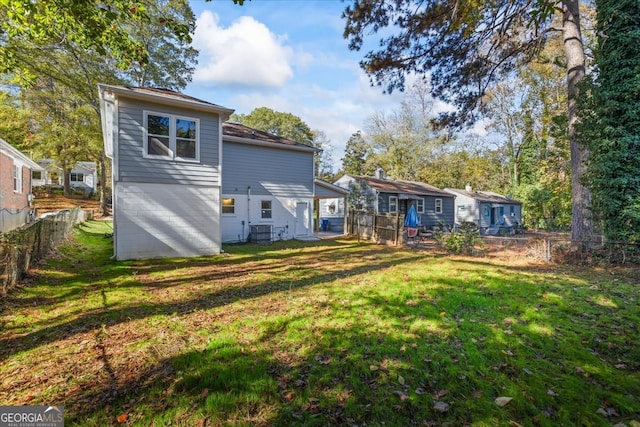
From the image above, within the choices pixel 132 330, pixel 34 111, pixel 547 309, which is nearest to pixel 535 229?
pixel 547 309

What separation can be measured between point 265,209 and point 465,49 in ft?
36.3

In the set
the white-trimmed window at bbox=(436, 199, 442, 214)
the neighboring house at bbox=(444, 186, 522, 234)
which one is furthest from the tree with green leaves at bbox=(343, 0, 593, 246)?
the neighboring house at bbox=(444, 186, 522, 234)

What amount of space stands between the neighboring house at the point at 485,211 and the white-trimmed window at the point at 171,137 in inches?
877

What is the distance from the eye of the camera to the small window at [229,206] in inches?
562

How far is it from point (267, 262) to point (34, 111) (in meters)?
27.5

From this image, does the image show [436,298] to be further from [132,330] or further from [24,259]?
[24,259]

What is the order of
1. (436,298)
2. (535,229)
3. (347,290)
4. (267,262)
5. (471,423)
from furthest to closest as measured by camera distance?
(535,229) → (267,262) → (347,290) → (436,298) → (471,423)

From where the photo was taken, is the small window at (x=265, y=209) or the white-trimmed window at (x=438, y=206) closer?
the small window at (x=265, y=209)

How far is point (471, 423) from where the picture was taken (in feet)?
7.87

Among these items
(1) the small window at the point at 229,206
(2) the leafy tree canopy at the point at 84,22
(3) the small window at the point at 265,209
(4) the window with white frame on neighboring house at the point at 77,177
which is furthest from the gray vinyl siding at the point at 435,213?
(4) the window with white frame on neighboring house at the point at 77,177

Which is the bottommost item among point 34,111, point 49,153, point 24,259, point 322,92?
point 24,259

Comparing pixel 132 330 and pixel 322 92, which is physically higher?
pixel 322 92

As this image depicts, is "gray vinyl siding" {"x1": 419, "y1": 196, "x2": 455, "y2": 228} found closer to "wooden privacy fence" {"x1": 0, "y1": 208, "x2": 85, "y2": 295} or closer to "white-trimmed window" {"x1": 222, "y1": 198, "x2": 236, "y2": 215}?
"white-trimmed window" {"x1": 222, "y1": 198, "x2": 236, "y2": 215}

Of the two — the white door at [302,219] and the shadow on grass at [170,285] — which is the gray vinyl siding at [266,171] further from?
the shadow on grass at [170,285]
